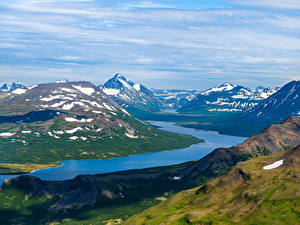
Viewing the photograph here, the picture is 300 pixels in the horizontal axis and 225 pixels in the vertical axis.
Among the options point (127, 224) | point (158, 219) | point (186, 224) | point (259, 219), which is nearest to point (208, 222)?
point (186, 224)

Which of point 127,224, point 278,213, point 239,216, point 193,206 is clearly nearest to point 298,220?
point 278,213

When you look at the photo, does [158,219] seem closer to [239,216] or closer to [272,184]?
[239,216]

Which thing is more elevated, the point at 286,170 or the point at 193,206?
the point at 286,170

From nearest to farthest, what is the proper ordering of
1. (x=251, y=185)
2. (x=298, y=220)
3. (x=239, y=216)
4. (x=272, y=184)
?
(x=298, y=220) → (x=239, y=216) → (x=272, y=184) → (x=251, y=185)

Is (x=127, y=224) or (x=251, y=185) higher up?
(x=251, y=185)

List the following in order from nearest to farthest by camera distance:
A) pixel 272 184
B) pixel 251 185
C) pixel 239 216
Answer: pixel 239 216 → pixel 272 184 → pixel 251 185

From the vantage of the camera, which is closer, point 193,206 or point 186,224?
point 186,224

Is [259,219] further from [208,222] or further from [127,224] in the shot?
[127,224]

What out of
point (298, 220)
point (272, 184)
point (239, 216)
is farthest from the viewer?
point (272, 184)

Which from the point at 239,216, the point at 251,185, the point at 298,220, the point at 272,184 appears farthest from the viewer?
the point at 251,185
